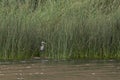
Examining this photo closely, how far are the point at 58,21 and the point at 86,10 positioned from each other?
1108 millimetres

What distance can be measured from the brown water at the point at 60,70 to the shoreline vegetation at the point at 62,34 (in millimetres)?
1116

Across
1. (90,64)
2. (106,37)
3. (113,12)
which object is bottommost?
(90,64)

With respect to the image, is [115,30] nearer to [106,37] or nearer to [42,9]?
[106,37]

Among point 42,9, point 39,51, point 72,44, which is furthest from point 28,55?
point 42,9

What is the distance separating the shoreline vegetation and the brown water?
3.66ft

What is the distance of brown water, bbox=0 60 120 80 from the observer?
9.94 meters

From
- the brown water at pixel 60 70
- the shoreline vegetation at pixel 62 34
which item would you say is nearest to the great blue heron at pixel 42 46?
the shoreline vegetation at pixel 62 34

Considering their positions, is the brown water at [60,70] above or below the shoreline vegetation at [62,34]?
below

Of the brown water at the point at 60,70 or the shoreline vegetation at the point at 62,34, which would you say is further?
the shoreline vegetation at the point at 62,34

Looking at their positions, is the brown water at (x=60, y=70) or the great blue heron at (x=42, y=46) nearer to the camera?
the brown water at (x=60, y=70)

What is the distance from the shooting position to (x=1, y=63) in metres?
12.7

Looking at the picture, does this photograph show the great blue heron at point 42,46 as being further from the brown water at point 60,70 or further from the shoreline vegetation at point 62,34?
the brown water at point 60,70

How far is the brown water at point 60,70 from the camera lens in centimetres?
994

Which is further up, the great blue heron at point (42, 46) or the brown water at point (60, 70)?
the great blue heron at point (42, 46)
